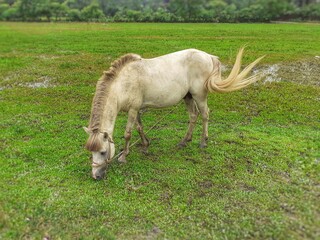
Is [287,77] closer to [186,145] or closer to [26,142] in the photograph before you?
[186,145]

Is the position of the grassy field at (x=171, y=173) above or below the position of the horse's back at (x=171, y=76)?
below

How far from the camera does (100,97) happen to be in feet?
19.2

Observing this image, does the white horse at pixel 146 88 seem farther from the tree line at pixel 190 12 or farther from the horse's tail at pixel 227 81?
the tree line at pixel 190 12

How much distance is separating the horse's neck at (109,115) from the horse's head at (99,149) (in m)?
0.19

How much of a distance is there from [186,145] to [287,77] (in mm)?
7640

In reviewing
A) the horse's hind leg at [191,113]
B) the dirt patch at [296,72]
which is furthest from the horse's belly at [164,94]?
the dirt patch at [296,72]

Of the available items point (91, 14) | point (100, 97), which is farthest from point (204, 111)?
point (91, 14)

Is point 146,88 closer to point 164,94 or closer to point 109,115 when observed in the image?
point 164,94

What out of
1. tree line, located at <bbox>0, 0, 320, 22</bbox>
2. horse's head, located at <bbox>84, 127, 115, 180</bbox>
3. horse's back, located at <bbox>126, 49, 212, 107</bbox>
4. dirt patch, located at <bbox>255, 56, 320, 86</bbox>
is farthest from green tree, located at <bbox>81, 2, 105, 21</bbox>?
horse's head, located at <bbox>84, 127, 115, 180</bbox>

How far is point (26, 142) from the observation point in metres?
7.79

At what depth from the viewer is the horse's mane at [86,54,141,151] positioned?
5.51m

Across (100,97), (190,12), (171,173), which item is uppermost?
(190,12)

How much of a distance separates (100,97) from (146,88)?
113cm

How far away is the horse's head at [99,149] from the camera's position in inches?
216
